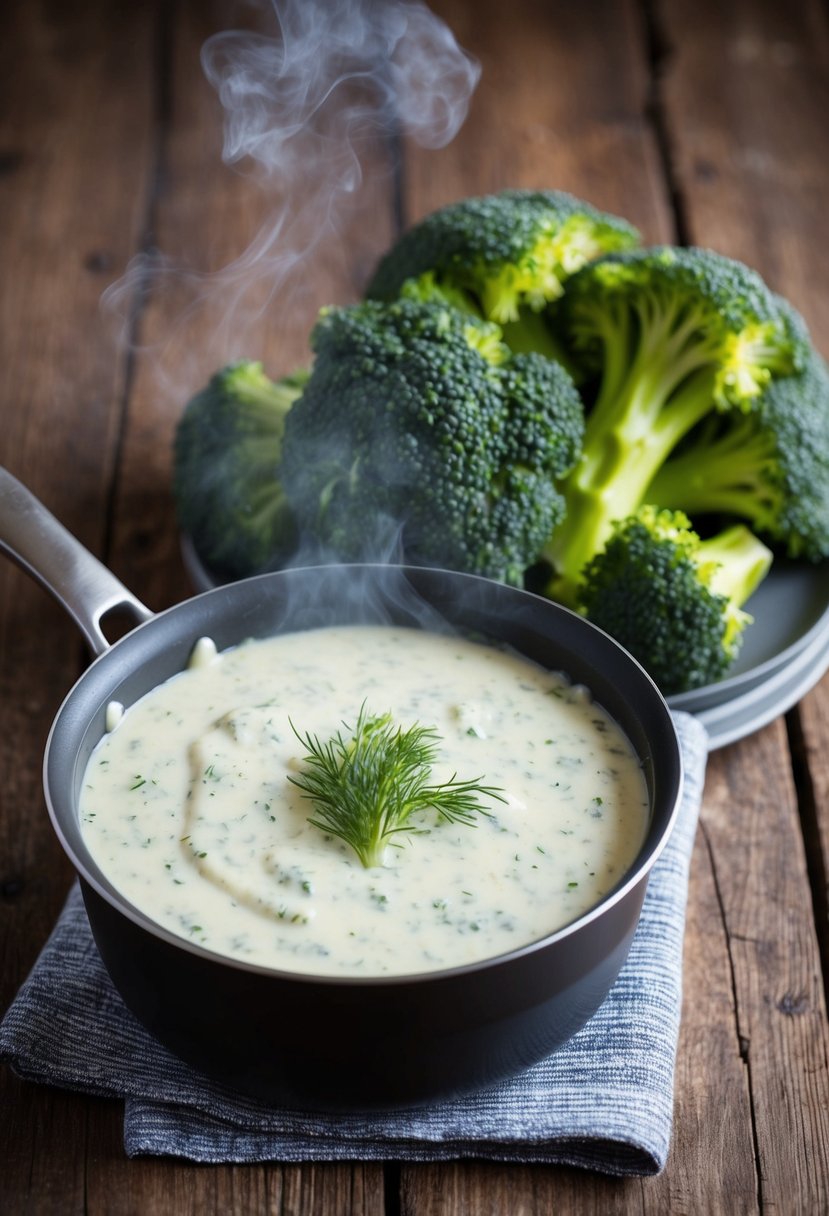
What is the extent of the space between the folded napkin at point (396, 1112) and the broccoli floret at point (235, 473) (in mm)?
894

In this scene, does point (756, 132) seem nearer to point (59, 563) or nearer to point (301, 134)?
point (301, 134)

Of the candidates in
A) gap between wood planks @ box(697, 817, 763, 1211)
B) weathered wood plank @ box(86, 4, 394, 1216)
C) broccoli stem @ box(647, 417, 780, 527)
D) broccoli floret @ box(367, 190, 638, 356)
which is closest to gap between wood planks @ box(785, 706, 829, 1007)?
gap between wood planks @ box(697, 817, 763, 1211)

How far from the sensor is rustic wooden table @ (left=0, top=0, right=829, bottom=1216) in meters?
1.67

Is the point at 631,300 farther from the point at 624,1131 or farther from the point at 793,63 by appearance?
the point at 793,63

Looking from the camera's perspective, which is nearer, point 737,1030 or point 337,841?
point 337,841

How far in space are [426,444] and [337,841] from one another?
750 millimetres

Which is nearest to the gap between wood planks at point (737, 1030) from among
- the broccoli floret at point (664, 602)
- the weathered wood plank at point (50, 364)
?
the broccoli floret at point (664, 602)

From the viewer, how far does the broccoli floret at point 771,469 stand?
248 cm

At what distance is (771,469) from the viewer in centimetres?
249

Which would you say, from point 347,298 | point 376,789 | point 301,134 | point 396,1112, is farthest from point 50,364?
point 396,1112

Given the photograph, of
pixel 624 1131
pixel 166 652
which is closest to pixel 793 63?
pixel 166 652

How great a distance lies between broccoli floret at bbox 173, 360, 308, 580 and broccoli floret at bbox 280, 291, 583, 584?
0.45 ft

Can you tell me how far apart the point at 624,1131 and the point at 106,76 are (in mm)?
3552

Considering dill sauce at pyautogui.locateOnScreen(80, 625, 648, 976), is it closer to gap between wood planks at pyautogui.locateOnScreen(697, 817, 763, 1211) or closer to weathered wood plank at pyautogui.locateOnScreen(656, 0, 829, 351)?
gap between wood planks at pyautogui.locateOnScreen(697, 817, 763, 1211)
